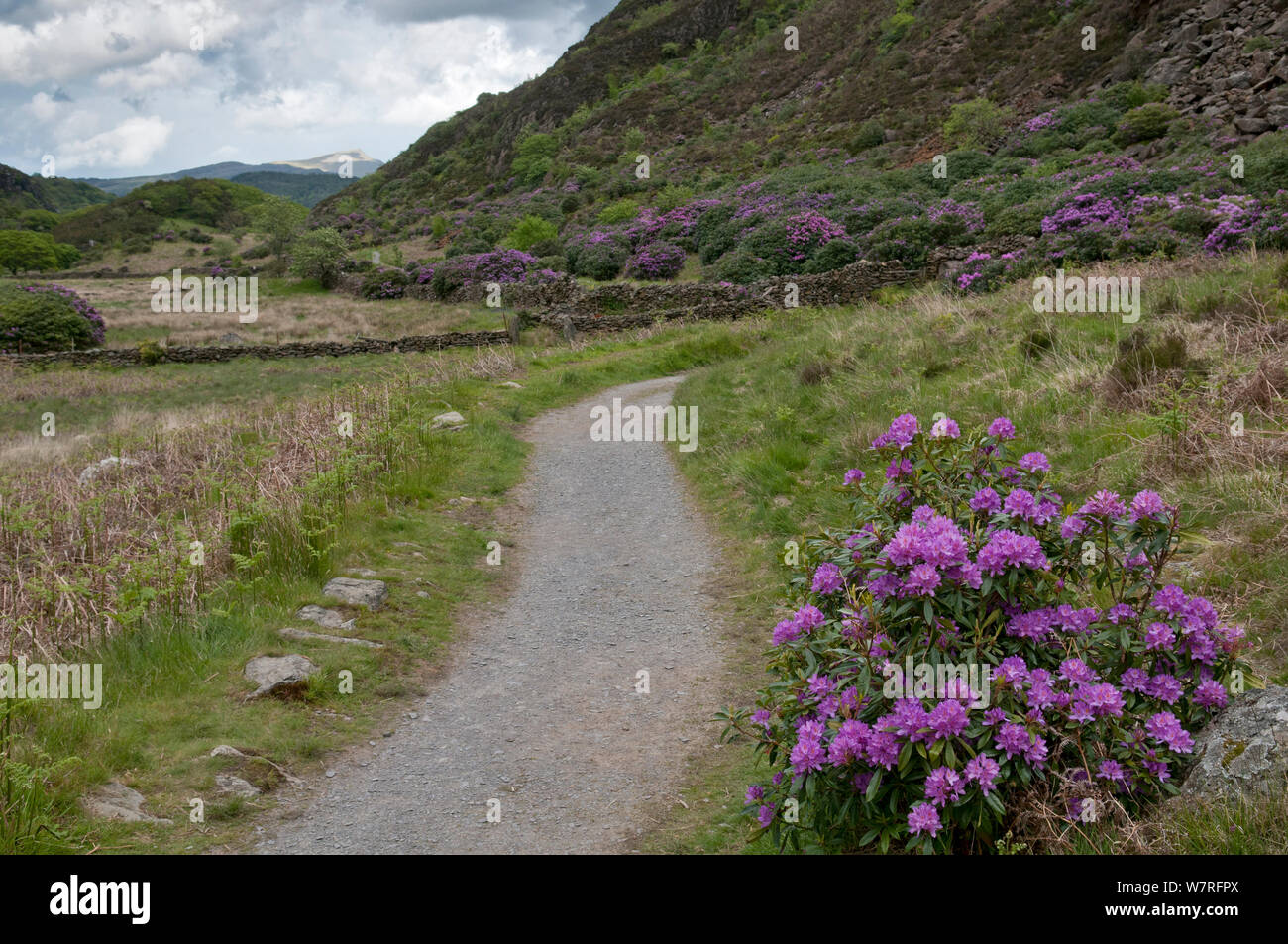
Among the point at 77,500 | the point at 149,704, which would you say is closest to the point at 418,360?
the point at 77,500

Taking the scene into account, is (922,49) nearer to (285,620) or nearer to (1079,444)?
(1079,444)

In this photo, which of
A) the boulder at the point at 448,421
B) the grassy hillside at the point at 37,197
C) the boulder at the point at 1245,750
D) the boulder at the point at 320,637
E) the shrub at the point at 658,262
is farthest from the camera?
the grassy hillside at the point at 37,197

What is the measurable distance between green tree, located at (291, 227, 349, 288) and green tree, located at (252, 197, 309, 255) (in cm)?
1054

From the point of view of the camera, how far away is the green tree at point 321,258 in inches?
1831

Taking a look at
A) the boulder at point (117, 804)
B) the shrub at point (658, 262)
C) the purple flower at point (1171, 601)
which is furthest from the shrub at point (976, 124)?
the boulder at point (117, 804)

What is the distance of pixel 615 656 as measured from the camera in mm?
6445

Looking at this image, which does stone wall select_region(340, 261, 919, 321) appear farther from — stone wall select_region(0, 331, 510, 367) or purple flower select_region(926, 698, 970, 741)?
purple flower select_region(926, 698, 970, 741)

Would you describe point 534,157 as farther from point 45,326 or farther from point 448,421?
point 448,421

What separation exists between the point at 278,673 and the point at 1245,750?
5.14 meters

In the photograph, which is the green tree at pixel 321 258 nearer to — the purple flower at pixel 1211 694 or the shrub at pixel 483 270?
the shrub at pixel 483 270

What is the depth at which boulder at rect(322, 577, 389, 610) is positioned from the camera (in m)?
7.02

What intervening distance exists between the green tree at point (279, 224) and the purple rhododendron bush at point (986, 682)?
5992 cm
